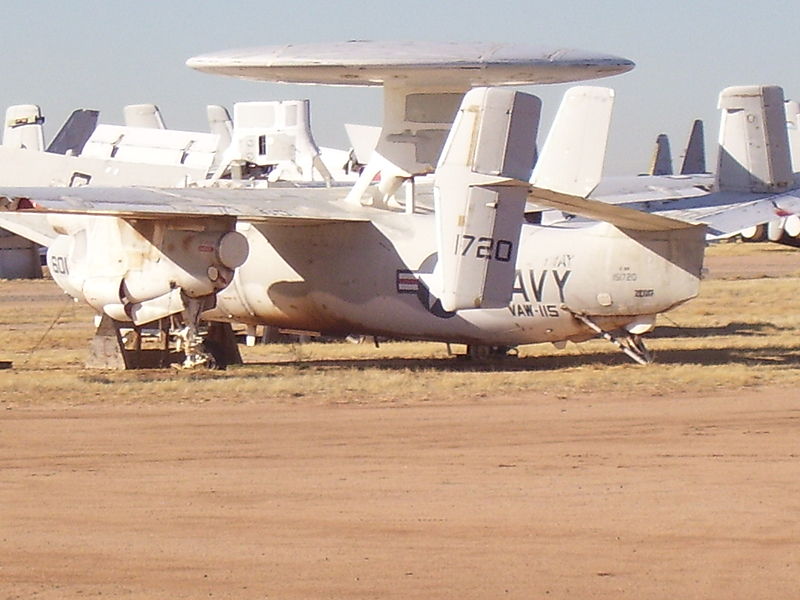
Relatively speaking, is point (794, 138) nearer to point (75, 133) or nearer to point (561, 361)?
point (75, 133)

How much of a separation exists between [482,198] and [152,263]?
5.78 metres

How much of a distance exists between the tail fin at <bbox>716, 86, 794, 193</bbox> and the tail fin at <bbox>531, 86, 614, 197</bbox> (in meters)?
4.44

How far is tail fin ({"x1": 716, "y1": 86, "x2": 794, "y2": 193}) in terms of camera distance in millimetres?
29047

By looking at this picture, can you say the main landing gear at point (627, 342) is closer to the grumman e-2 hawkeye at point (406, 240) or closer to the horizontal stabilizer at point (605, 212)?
the grumman e-2 hawkeye at point (406, 240)

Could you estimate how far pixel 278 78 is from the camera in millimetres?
22391

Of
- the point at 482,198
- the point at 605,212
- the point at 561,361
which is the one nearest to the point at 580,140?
the point at 561,361

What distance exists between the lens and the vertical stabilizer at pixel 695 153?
3086 inches

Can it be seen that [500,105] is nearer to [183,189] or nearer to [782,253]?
[183,189]

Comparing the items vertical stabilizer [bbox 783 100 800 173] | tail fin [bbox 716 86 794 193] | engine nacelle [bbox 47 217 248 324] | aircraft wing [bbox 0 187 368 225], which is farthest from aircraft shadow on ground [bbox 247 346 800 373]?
vertical stabilizer [bbox 783 100 800 173]

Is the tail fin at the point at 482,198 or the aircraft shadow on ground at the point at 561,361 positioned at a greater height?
the tail fin at the point at 482,198

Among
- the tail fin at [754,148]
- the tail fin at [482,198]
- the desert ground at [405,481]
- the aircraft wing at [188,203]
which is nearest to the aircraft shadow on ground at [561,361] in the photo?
the desert ground at [405,481]

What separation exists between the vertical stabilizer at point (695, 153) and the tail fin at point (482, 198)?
188ft

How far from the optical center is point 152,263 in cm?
2400

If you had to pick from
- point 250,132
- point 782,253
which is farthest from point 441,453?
point 782,253
